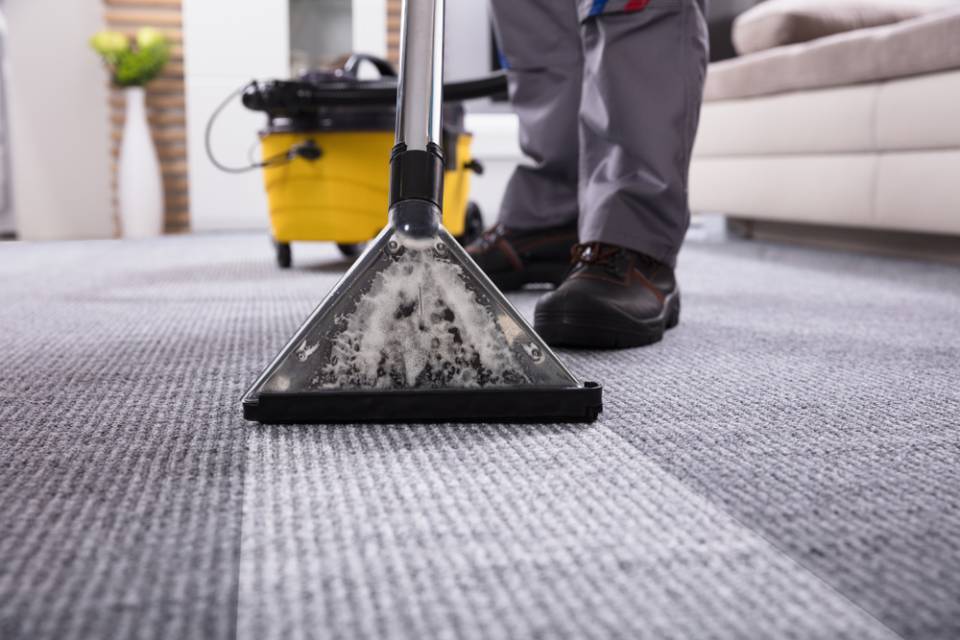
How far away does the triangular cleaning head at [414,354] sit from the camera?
56 centimetres

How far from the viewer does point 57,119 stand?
10.6ft

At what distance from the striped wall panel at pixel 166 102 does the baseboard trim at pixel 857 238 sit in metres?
1.97

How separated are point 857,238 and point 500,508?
196 centimetres

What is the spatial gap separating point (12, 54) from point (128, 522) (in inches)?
128

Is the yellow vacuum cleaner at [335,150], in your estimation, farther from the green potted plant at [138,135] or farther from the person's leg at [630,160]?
the green potted plant at [138,135]

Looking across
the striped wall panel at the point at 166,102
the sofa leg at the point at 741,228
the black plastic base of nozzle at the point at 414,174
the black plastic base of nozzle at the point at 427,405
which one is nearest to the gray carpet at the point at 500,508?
the black plastic base of nozzle at the point at 427,405

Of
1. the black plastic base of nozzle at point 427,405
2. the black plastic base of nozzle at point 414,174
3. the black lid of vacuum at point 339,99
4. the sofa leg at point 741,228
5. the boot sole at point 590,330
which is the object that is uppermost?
the black lid of vacuum at point 339,99

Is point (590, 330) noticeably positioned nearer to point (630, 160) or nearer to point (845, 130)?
point (630, 160)

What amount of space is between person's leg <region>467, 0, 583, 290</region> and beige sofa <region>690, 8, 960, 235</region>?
838mm

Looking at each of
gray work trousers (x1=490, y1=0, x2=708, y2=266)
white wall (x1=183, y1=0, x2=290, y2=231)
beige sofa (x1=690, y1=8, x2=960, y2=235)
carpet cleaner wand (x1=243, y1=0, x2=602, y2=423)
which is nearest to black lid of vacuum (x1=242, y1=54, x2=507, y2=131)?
gray work trousers (x1=490, y1=0, x2=708, y2=266)

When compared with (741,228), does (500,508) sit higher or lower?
higher

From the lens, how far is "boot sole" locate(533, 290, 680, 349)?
854mm

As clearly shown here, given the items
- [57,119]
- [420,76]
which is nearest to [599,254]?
[420,76]

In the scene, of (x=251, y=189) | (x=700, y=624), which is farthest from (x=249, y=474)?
(x=251, y=189)
